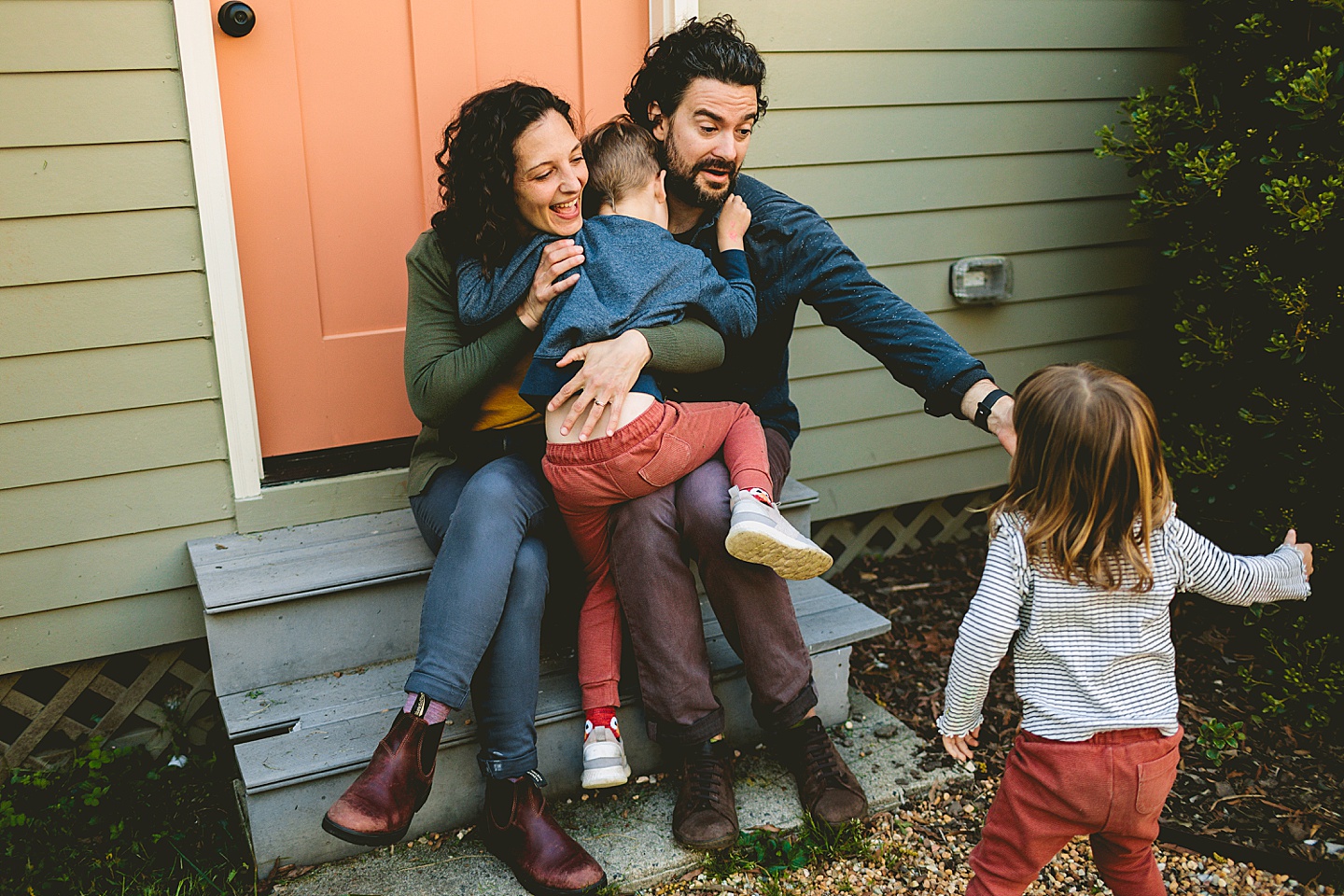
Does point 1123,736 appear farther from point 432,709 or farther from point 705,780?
point 432,709

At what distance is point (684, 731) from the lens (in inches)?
89.0

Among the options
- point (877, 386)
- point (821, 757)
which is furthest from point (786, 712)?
point (877, 386)

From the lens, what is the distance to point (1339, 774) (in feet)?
8.34

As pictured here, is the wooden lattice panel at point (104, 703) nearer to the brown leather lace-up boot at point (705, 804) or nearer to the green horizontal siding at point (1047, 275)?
the brown leather lace-up boot at point (705, 804)

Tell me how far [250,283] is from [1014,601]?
199cm

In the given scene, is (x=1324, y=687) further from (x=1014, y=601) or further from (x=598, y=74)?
(x=598, y=74)

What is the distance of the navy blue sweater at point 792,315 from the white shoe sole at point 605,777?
32.9 inches

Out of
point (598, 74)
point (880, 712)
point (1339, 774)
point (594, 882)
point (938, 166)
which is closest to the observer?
point (594, 882)

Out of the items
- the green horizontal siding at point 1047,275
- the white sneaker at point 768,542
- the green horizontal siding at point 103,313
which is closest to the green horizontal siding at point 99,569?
the green horizontal siding at point 103,313

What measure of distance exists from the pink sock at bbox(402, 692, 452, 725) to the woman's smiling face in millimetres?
1006

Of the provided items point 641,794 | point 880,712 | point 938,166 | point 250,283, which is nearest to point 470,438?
point 250,283

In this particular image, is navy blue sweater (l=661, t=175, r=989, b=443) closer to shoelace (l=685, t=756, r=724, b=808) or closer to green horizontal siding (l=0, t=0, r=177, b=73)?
shoelace (l=685, t=756, r=724, b=808)

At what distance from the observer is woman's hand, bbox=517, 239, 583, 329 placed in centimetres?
224

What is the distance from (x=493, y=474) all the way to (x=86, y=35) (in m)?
1.32
